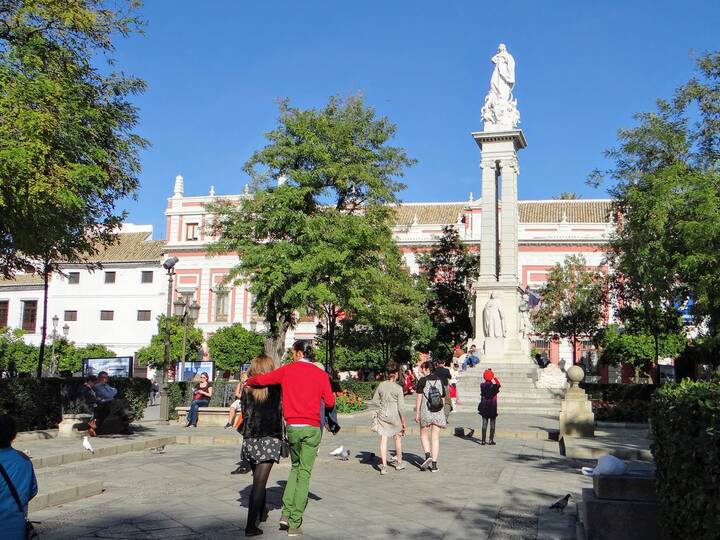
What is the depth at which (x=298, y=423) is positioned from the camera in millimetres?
7035

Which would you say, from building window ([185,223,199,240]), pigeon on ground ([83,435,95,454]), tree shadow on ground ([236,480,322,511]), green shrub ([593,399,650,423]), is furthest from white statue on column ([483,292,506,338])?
building window ([185,223,199,240])

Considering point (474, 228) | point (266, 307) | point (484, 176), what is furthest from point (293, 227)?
point (474, 228)

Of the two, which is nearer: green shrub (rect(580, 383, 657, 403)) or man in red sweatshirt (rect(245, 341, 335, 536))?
man in red sweatshirt (rect(245, 341, 335, 536))

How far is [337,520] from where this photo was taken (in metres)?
7.53

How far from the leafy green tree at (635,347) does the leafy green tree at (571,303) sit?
1.02 metres

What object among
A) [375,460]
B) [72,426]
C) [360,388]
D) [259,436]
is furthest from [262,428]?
[360,388]

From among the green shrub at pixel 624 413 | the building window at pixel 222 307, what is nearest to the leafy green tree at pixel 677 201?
the green shrub at pixel 624 413

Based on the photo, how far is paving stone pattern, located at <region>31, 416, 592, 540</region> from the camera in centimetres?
708

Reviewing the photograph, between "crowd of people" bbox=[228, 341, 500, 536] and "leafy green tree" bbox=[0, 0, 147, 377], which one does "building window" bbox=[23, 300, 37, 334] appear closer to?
"leafy green tree" bbox=[0, 0, 147, 377]

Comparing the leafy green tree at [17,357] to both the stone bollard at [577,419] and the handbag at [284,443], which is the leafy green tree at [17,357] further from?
the handbag at [284,443]

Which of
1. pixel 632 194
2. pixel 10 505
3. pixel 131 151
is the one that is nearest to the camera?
pixel 10 505

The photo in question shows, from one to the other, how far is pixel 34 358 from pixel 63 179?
143 ft

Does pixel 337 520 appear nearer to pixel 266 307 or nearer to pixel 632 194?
pixel 632 194

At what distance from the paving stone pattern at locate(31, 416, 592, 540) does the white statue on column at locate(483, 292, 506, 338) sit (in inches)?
678
